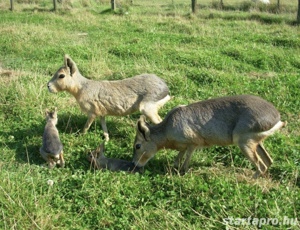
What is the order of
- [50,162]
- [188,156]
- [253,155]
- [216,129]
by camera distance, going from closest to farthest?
[253,155]
[216,129]
[188,156]
[50,162]

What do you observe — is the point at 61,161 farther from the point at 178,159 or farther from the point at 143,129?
the point at 178,159

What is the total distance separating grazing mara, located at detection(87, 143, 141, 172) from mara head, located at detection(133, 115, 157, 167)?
0.08 metres

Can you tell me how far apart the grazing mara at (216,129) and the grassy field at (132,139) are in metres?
0.26

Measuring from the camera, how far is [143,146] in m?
4.85

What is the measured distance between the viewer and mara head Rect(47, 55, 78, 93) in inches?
230

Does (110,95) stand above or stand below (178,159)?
above

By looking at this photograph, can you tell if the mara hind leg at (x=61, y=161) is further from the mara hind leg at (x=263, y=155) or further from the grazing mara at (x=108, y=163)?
the mara hind leg at (x=263, y=155)

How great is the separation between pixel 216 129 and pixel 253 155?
521mm

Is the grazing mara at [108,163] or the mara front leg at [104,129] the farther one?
the mara front leg at [104,129]

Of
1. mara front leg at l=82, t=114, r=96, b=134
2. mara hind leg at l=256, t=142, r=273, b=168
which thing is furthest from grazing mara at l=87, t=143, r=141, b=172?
mara hind leg at l=256, t=142, r=273, b=168

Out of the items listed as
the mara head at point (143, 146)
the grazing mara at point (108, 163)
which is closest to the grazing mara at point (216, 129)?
the mara head at point (143, 146)

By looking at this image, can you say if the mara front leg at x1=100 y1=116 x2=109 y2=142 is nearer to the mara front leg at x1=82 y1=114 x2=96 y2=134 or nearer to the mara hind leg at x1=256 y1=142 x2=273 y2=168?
the mara front leg at x1=82 y1=114 x2=96 y2=134

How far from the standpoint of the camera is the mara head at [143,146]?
4.82 meters

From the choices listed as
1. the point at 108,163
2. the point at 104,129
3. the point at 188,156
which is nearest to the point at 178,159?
the point at 188,156
